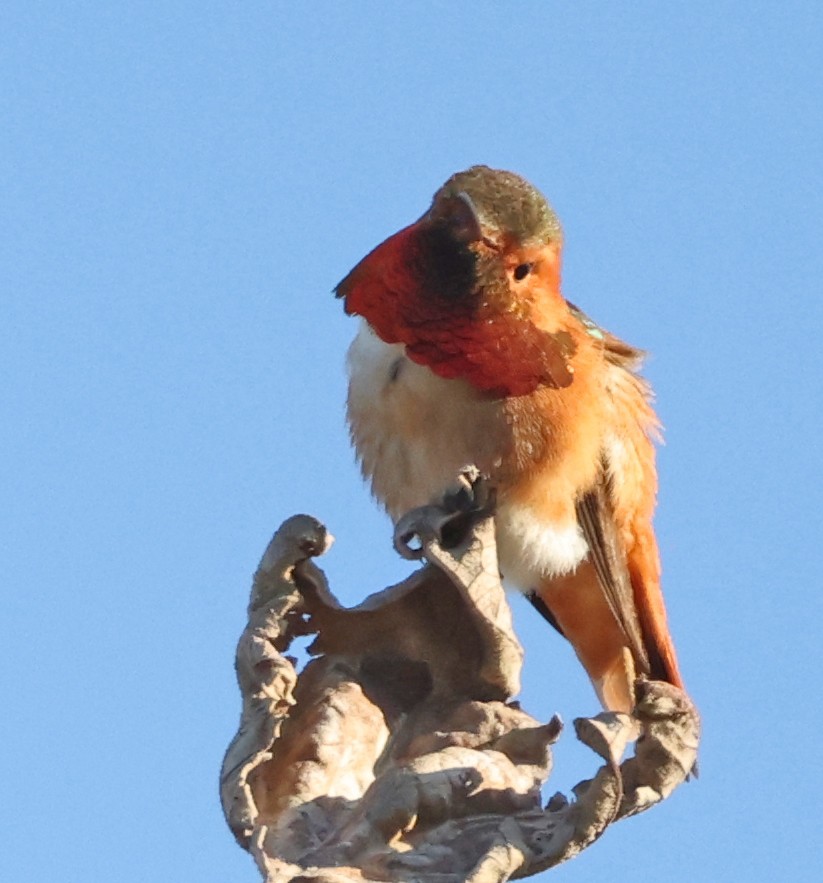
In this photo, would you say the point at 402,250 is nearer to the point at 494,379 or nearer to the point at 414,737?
the point at 494,379

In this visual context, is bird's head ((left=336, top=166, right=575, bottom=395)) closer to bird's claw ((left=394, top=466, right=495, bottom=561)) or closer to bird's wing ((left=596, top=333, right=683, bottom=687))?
bird's wing ((left=596, top=333, right=683, bottom=687))

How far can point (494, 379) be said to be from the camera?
580cm

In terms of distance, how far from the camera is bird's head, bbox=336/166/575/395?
5789mm

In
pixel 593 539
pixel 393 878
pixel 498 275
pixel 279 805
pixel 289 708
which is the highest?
pixel 498 275

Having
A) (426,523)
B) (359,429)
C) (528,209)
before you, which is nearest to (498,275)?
(528,209)

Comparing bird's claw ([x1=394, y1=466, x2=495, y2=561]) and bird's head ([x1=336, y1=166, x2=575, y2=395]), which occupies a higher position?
bird's head ([x1=336, y1=166, x2=575, y2=395])

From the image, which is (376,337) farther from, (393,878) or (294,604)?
(393,878)

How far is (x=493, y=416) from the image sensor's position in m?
5.81

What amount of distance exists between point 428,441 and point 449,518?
69.1 inches

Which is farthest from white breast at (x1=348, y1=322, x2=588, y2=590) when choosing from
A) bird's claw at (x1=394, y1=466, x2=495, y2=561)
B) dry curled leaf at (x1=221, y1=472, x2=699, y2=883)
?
dry curled leaf at (x1=221, y1=472, x2=699, y2=883)

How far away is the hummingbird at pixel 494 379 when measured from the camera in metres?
5.81

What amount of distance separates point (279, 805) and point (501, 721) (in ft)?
1.78

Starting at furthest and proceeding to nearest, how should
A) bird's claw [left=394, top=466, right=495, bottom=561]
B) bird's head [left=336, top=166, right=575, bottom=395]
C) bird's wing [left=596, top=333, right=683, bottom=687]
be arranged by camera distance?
bird's wing [left=596, top=333, right=683, bottom=687]
bird's head [left=336, top=166, right=575, bottom=395]
bird's claw [left=394, top=466, right=495, bottom=561]

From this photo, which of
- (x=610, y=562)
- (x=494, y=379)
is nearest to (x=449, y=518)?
(x=494, y=379)
